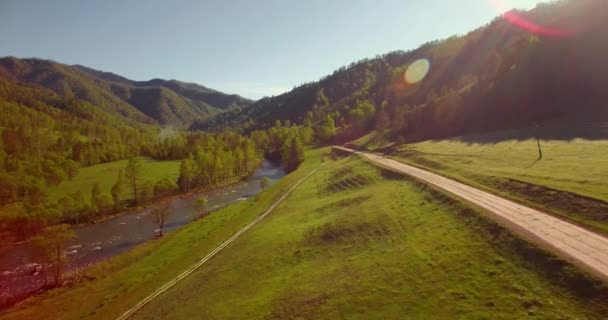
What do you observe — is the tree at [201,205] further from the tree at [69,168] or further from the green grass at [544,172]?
the tree at [69,168]

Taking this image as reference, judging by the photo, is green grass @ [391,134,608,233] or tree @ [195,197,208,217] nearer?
green grass @ [391,134,608,233]

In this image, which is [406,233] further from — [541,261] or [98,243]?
[98,243]

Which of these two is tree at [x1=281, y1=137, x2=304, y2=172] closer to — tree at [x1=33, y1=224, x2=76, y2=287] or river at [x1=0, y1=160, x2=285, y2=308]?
river at [x1=0, y1=160, x2=285, y2=308]

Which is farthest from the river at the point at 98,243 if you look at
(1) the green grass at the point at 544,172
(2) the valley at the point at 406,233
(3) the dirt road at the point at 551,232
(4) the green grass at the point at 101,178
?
(3) the dirt road at the point at 551,232

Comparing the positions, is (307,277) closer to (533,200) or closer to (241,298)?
(241,298)

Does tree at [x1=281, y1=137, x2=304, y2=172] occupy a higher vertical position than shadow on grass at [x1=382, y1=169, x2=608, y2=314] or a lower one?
higher

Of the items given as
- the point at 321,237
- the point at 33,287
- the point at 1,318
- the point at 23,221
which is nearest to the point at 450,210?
the point at 321,237

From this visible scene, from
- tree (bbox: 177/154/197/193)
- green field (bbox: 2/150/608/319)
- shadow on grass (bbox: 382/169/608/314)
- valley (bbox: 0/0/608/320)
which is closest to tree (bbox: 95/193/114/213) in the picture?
valley (bbox: 0/0/608/320)
